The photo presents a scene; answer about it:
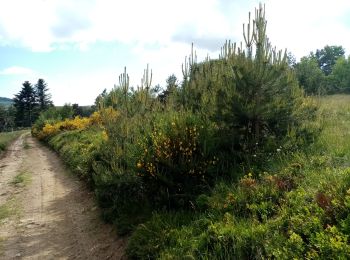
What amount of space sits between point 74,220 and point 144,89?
361 cm

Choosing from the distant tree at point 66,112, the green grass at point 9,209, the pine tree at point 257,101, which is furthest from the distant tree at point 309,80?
the distant tree at point 66,112

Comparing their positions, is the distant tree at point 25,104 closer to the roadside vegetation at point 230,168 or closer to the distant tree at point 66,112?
the distant tree at point 66,112

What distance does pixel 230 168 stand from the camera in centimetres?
728

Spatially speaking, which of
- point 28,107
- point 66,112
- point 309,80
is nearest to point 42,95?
point 28,107

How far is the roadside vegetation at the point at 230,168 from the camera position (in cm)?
450

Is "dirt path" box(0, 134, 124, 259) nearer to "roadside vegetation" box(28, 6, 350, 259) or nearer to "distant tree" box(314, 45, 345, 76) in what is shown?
"roadside vegetation" box(28, 6, 350, 259)

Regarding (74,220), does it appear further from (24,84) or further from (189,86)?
(24,84)

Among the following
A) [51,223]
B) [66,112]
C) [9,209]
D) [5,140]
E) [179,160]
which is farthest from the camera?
[66,112]

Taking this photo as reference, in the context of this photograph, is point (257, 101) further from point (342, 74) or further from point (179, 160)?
point (342, 74)

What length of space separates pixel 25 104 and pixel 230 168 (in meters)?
85.1

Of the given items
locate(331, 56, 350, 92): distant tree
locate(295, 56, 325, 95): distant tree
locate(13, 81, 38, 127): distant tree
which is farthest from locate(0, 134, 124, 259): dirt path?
locate(13, 81, 38, 127): distant tree

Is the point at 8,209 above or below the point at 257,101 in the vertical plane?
below

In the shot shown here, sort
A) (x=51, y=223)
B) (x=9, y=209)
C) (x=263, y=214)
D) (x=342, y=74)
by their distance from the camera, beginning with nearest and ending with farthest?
1. (x=263, y=214)
2. (x=51, y=223)
3. (x=9, y=209)
4. (x=342, y=74)

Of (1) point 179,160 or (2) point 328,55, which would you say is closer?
(1) point 179,160
